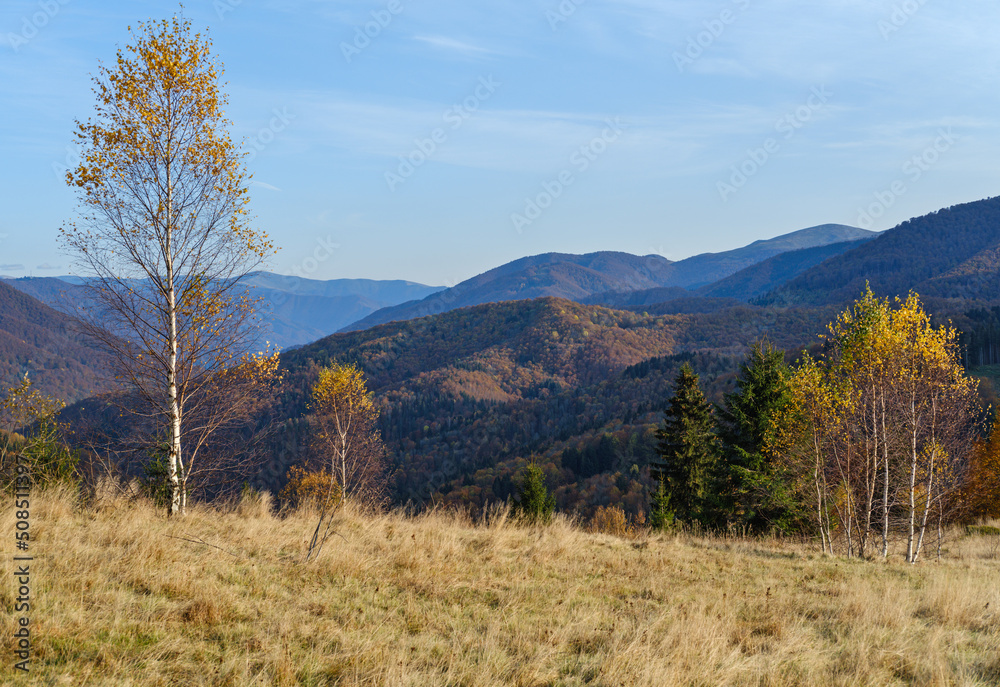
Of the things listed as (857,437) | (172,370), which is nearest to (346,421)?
(172,370)

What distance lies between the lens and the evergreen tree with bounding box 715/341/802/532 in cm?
2464

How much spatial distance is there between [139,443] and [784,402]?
25.0 meters

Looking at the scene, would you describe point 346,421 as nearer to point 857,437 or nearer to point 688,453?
point 688,453

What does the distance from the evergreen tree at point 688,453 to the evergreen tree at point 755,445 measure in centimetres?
467

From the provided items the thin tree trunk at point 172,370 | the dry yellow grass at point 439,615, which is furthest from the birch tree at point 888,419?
the thin tree trunk at point 172,370

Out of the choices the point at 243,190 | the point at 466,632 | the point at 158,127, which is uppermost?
the point at 158,127

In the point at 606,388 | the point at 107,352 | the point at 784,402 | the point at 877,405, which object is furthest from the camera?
the point at 606,388

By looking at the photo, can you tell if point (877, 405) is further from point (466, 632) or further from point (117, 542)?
point (117, 542)

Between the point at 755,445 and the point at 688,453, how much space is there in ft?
22.7

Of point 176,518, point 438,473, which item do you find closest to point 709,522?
point 176,518

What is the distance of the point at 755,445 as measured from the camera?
2638cm

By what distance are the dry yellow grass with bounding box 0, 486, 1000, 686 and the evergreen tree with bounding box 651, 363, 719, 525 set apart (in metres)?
23.3

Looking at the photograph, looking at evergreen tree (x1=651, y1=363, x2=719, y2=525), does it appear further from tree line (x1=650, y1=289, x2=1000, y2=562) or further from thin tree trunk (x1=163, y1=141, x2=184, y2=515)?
thin tree trunk (x1=163, y1=141, x2=184, y2=515)

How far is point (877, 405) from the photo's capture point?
771 inches
